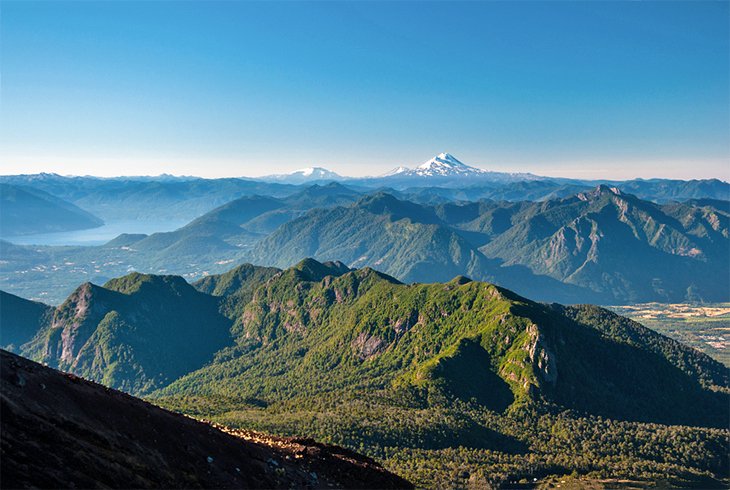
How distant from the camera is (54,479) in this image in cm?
4125

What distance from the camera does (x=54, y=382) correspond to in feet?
187

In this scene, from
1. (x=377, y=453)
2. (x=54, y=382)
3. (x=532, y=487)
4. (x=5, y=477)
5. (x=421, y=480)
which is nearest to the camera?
(x=5, y=477)

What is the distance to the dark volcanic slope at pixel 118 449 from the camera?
1716 inches

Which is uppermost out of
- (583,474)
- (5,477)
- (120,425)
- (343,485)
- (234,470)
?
(5,477)

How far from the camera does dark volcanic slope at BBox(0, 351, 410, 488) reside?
43.6 m

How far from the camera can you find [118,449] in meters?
52.3

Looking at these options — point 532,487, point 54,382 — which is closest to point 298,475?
point 54,382

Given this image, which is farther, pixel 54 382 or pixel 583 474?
pixel 583 474

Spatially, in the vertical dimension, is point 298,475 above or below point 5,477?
below

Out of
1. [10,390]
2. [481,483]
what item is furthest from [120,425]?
[481,483]

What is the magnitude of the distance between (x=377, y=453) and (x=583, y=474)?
79.4m

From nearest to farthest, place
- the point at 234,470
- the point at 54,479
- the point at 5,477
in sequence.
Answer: the point at 5,477 → the point at 54,479 → the point at 234,470

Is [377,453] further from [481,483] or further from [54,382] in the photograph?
[54,382]

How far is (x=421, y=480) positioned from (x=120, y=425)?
127 m
